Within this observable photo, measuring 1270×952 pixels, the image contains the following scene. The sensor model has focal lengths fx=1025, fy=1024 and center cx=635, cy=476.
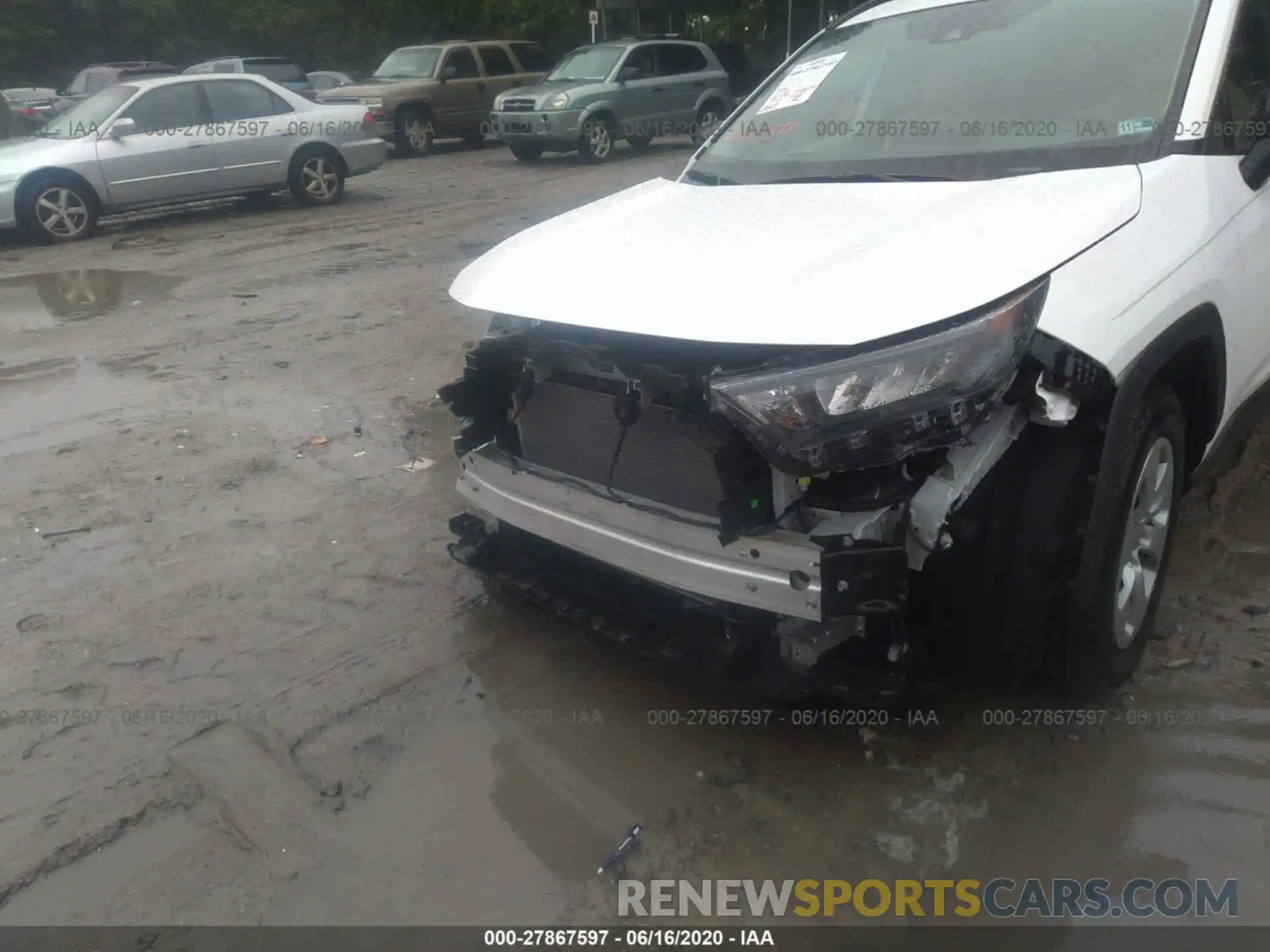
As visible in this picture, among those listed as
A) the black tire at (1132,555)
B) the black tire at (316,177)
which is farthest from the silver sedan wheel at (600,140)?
the black tire at (1132,555)

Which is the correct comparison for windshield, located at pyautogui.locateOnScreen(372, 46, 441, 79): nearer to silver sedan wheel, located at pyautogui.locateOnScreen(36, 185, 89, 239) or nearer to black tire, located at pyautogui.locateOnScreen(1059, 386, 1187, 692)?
silver sedan wheel, located at pyautogui.locateOnScreen(36, 185, 89, 239)

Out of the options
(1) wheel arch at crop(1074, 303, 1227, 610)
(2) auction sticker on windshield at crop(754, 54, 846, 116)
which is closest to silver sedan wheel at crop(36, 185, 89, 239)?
(2) auction sticker on windshield at crop(754, 54, 846, 116)

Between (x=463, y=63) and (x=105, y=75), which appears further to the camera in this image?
(x=105, y=75)

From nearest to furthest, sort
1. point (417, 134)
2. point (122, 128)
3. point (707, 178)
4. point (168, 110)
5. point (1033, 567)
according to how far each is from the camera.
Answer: point (1033, 567)
point (707, 178)
point (122, 128)
point (168, 110)
point (417, 134)

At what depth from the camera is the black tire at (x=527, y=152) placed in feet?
51.8

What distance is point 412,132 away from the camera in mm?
17375

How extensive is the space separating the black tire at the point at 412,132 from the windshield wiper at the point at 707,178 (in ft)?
47.7

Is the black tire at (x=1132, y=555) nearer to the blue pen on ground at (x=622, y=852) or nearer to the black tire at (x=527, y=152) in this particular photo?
the blue pen on ground at (x=622, y=852)

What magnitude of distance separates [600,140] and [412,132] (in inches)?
149

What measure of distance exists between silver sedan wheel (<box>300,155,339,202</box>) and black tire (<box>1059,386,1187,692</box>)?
1121 cm

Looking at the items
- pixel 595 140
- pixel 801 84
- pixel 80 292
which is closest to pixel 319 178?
pixel 80 292

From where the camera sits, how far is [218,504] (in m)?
4.47

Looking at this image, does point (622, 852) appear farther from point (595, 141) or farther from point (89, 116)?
point (595, 141)

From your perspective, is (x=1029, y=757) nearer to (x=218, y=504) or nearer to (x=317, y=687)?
(x=317, y=687)
